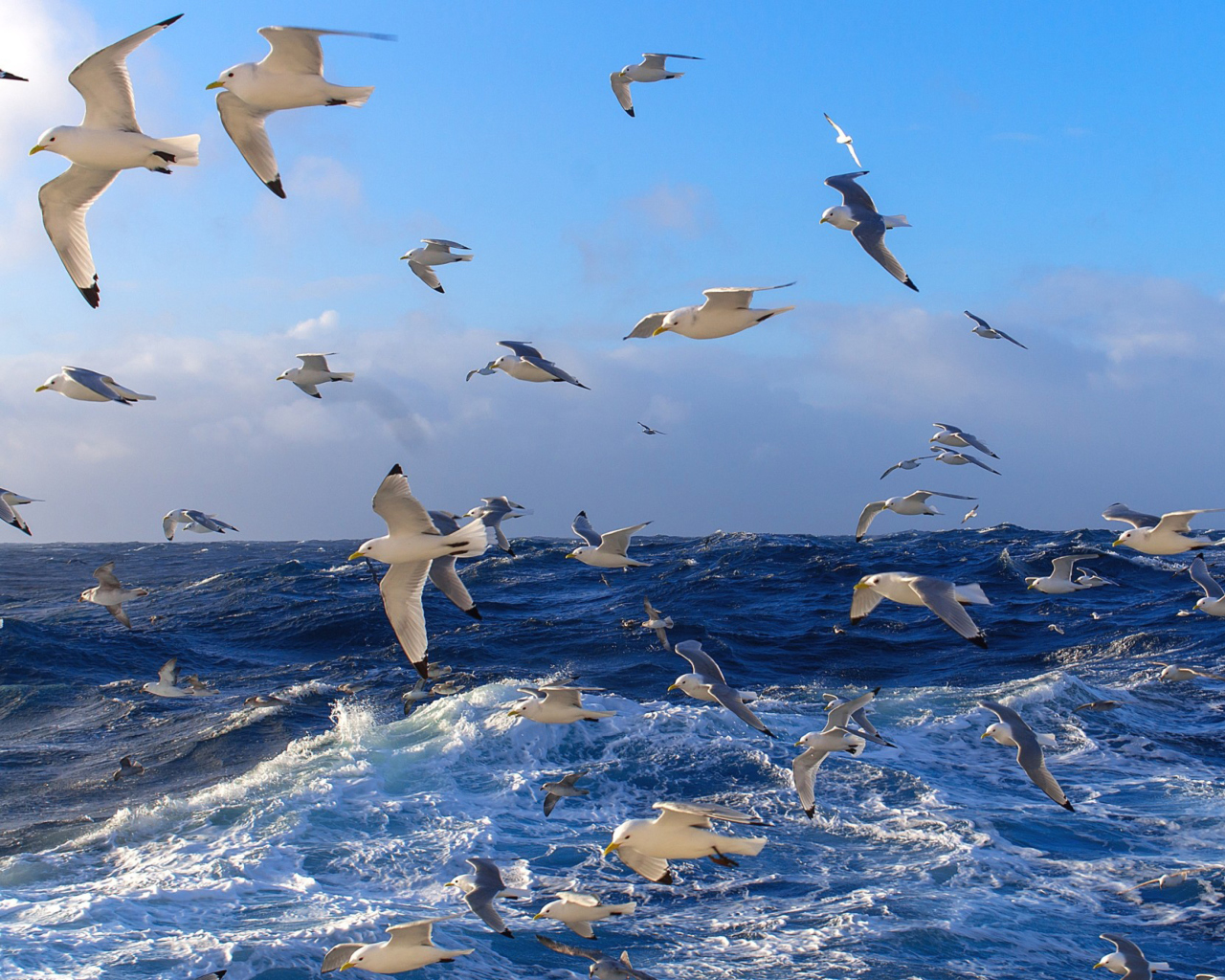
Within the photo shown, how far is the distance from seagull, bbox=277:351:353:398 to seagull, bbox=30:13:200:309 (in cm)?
274

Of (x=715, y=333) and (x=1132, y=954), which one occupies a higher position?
(x=715, y=333)

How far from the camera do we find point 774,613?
962 inches

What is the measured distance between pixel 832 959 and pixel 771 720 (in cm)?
666

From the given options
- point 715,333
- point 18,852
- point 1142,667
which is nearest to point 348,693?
point 18,852

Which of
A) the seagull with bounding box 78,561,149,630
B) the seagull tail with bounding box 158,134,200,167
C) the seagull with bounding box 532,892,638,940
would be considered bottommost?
the seagull with bounding box 532,892,638,940

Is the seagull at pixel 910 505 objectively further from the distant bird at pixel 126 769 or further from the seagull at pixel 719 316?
the distant bird at pixel 126 769

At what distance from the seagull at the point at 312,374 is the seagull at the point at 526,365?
1758mm

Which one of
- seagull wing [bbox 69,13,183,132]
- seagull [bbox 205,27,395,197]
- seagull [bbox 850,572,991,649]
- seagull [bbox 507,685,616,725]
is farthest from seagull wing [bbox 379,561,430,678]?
seagull wing [bbox 69,13,183,132]

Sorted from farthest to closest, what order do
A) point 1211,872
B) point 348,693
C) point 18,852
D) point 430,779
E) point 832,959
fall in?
point 348,693 → point 430,779 → point 18,852 → point 1211,872 → point 832,959

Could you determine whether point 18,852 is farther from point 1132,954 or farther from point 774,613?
point 774,613

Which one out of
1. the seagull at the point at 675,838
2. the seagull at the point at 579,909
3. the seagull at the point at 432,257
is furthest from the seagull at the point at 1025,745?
the seagull at the point at 432,257

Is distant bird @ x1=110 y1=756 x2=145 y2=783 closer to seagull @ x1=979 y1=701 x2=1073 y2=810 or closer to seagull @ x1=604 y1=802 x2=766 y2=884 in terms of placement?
seagull @ x1=604 y1=802 x2=766 y2=884

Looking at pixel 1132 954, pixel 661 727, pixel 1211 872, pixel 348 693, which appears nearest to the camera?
pixel 1132 954

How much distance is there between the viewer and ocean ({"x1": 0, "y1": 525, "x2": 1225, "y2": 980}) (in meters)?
9.62
